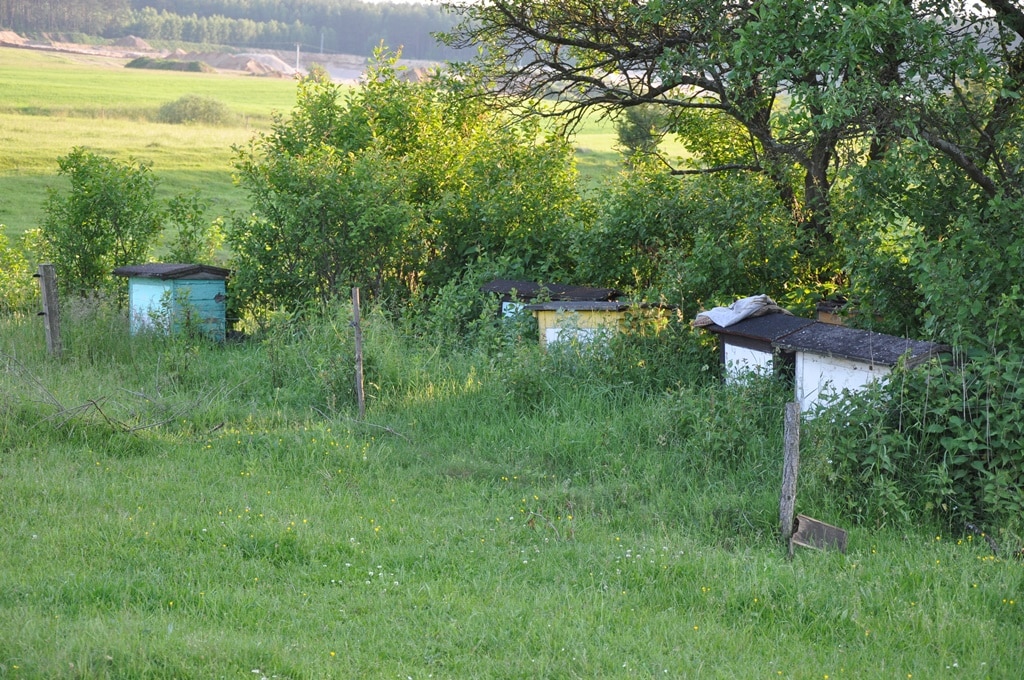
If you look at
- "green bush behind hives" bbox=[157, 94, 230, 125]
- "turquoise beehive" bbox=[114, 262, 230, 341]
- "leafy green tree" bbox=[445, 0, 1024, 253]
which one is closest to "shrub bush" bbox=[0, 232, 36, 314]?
"turquoise beehive" bbox=[114, 262, 230, 341]

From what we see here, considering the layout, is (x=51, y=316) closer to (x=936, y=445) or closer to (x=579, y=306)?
(x=579, y=306)

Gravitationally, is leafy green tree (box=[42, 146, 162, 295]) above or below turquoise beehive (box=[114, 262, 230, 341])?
above

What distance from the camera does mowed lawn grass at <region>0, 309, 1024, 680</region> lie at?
4.94 m

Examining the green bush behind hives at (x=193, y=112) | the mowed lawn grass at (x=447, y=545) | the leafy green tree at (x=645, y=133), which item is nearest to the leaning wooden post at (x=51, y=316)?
the mowed lawn grass at (x=447, y=545)

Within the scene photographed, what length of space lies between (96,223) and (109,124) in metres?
37.4

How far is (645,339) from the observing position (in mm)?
10188

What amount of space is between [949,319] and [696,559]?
3357 millimetres

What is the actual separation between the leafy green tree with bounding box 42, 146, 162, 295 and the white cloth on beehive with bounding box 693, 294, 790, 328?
9097 millimetres

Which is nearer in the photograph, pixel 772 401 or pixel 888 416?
pixel 888 416

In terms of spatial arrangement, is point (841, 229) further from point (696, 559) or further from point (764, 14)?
point (696, 559)

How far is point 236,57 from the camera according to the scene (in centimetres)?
9762

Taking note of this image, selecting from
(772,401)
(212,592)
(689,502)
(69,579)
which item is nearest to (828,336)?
(772,401)

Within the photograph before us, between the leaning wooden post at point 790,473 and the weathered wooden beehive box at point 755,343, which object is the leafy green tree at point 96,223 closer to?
the weathered wooden beehive box at point 755,343

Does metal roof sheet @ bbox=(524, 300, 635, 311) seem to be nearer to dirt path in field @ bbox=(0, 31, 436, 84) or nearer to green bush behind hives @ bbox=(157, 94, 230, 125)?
green bush behind hives @ bbox=(157, 94, 230, 125)
